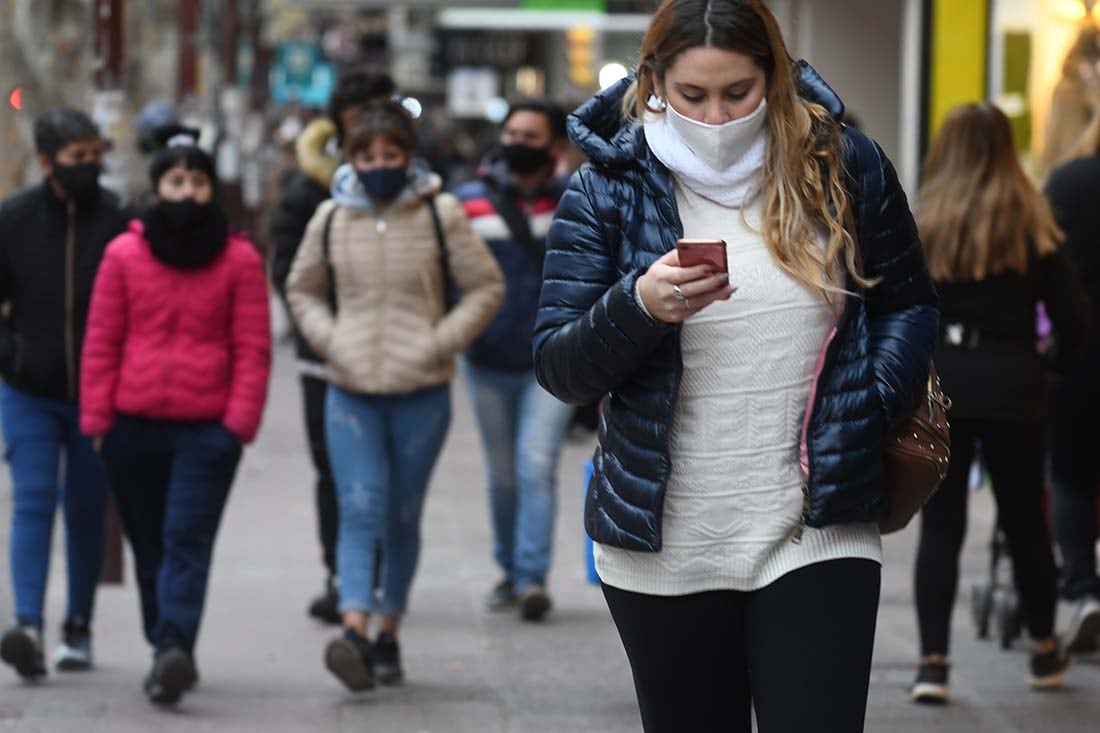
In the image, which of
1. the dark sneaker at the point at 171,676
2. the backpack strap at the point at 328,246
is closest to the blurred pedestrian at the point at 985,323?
the backpack strap at the point at 328,246

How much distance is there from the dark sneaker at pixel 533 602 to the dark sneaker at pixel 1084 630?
81.4 inches

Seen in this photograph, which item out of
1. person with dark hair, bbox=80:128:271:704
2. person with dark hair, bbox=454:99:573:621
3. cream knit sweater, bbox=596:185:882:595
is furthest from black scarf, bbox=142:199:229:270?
cream knit sweater, bbox=596:185:882:595

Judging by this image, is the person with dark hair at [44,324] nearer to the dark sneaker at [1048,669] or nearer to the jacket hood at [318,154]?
the jacket hood at [318,154]

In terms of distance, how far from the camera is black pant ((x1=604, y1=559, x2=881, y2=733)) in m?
3.52

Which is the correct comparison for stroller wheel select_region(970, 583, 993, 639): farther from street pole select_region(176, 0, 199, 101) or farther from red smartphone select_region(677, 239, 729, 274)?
street pole select_region(176, 0, 199, 101)

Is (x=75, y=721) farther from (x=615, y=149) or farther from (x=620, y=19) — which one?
(x=620, y=19)

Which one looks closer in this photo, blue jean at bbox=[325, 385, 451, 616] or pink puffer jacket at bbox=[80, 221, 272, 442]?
pink puffer jacket at bbox=[80, 221, 272, 442]

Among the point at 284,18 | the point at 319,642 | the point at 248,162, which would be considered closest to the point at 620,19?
the point at 248,162

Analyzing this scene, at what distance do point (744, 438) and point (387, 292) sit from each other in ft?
11.6

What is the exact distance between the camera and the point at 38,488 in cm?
707

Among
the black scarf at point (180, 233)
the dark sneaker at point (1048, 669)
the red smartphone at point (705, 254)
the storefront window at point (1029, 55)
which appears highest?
the red smartphone at point (705, 254)

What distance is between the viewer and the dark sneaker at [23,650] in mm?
6789

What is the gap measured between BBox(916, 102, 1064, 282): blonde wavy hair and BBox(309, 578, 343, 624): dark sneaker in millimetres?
2911

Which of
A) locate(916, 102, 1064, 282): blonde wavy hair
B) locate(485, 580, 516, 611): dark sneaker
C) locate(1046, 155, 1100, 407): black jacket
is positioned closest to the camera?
locate(916, 102, 1064, 282): blonde wavy hair
